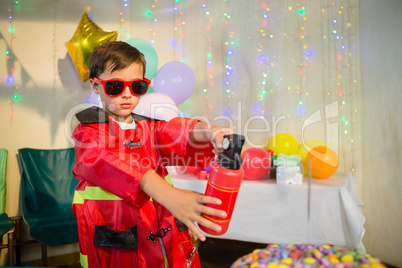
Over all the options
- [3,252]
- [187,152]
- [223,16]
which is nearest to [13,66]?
[3,252]

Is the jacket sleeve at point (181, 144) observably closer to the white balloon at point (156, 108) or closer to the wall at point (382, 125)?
the white balloon at point (156, 108)

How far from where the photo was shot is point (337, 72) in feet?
10.5

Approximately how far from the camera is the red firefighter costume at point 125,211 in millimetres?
1153

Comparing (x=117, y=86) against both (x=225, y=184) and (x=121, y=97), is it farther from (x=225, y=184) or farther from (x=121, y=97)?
(x=225, y=184)

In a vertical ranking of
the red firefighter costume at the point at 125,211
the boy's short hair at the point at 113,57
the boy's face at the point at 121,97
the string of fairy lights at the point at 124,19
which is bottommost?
the red firefighter costume at the point at 125,211

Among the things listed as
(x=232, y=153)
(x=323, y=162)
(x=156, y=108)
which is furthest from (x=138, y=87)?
(x=323, y=162)

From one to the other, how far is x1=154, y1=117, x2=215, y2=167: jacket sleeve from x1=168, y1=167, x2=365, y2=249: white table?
4.50 feet

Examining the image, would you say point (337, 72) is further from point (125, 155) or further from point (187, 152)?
point (125, 155)

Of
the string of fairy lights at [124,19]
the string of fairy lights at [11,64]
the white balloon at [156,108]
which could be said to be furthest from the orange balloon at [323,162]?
the string of fairy lights at [11,64]

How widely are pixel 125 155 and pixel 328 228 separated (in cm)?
190

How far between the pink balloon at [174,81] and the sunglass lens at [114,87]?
6.45 feet

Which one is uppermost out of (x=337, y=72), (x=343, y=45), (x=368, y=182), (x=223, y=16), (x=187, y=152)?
(x=223, y=16)

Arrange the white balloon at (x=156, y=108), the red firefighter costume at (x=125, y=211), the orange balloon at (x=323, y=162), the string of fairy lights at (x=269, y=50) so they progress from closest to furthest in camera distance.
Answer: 1. the red firefighter costume at (x=125, y=211)
2. the orange balloon at (x=323, y=162)
3. the white balloon at (x=156, y=108)
4. the string of fairy lights at (x=269, y=50)

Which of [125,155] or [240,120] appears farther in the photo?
[240,120]
